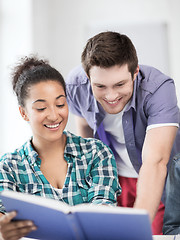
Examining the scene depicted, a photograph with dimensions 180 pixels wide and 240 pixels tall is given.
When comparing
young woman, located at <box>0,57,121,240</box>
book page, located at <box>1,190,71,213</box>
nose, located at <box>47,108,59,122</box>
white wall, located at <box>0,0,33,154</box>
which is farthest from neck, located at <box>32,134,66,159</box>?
white wall, located at <box>0,0,33,154</box>

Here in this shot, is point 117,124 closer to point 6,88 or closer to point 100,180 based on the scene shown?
point 100,180

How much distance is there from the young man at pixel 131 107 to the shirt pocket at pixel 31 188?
0.37 metres

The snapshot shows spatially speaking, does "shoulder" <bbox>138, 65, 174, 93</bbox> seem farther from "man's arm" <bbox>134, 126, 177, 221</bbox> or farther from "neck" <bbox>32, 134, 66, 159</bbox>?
"neck" <bbox>32, 134, 66, 159</bbox>

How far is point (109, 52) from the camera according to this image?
151 cm

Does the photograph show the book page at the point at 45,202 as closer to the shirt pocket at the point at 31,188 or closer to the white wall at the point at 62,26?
the shirt pocket at the point at 31,188

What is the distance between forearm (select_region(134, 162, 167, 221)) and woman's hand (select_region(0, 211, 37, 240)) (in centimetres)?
40

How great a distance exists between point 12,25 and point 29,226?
2332mm

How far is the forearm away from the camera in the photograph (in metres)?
1.28

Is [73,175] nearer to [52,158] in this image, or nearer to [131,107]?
[52,158]

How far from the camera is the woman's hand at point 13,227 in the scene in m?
1.08

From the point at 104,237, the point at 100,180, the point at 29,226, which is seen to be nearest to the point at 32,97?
the point at 100,180

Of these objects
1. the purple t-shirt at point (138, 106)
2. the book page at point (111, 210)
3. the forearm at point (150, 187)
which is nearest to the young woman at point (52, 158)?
the forearm at point (150, 187)

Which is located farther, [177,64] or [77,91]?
[177,64]

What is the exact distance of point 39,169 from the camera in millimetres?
1461
